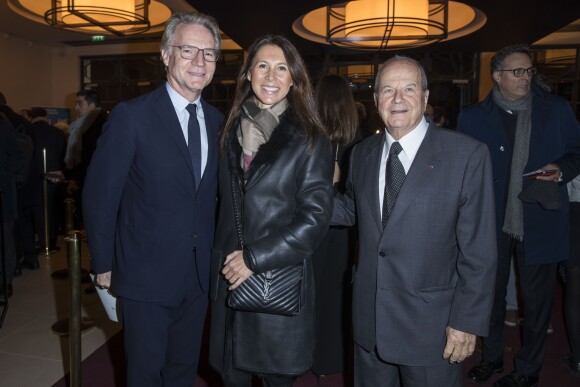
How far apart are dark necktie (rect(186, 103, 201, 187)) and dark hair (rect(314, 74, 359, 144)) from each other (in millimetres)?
1048

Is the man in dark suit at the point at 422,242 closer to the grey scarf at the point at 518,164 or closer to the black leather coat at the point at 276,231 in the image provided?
the black leather coat at the point at 276,231

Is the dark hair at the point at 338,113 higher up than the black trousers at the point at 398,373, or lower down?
higher up

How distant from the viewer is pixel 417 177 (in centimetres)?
159

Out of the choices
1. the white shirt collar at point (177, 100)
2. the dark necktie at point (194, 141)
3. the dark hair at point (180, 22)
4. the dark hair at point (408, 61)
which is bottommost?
the dark necktie at point (194, 141)

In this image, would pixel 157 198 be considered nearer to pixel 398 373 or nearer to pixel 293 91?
pixel 293 91

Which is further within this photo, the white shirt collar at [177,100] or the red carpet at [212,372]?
Answer: the red carpet at [212,372]

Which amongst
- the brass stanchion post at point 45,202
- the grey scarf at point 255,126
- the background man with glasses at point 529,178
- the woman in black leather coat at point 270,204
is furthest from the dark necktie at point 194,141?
the brass stanchion post at point 45,202

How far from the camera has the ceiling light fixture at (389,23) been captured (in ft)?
16.3

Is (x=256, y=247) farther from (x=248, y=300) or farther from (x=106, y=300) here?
(x=106, y=300)

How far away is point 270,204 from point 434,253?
59cm

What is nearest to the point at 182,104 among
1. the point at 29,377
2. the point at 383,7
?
the point at 29,377

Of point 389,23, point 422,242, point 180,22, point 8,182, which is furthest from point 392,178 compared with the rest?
point 8,182

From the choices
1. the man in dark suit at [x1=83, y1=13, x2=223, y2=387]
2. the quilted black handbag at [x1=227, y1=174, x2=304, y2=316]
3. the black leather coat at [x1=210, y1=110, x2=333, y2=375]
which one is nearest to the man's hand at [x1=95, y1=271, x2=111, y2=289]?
the man in dark suit at [x1=83, y1=13, x2=223, y2=387]

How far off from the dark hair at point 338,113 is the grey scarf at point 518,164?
2.85 feet
